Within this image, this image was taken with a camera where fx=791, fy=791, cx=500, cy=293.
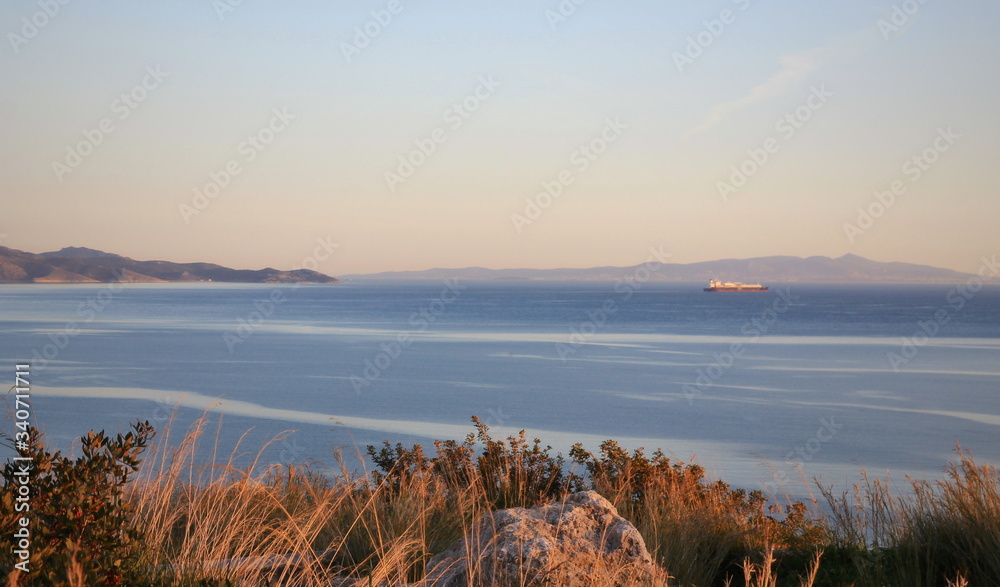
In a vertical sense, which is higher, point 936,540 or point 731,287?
point 731,287

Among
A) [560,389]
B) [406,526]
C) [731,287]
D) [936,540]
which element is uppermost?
[731,287]

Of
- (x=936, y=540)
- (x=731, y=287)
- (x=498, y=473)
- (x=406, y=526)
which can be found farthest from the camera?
(x=731, y=287)

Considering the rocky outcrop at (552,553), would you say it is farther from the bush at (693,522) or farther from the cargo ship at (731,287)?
the cargo ship at (731,287)

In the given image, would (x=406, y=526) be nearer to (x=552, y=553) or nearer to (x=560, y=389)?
(x=552, y=553)

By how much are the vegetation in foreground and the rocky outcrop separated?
149mm

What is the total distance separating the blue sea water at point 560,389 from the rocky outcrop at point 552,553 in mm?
3657

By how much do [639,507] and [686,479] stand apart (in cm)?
108

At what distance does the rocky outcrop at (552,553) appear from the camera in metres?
4.24

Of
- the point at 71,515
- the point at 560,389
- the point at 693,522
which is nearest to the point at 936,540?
the point at 693,522

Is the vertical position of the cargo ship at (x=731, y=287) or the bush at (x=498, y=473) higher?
the cargo ship at (x=731, y=287)

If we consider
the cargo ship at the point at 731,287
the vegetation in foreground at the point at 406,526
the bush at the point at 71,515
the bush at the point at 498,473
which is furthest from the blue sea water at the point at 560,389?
the cargo ship at the point at 731,287

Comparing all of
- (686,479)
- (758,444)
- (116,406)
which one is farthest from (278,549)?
(116,406)

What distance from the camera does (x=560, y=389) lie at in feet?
109

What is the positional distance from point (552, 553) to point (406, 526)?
2065 millimetres
